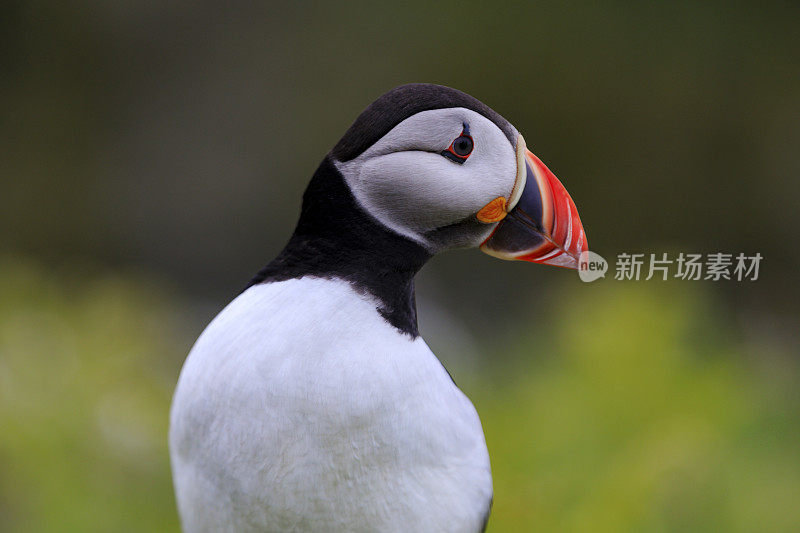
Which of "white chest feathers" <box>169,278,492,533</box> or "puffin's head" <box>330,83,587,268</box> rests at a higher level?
"puffin's head" <box>330,83,587,268</box>

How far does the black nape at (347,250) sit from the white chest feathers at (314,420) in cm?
2

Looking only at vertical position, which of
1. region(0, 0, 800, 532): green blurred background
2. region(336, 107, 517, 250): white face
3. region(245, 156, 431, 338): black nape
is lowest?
region(0, 0, 800, 532): green blurred background

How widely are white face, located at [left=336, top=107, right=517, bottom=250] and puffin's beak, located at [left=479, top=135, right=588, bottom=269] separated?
0.08 feet

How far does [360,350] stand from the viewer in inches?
30.1

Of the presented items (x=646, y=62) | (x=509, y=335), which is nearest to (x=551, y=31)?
(x=646, y=62)

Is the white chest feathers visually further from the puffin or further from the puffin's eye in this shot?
the puffin's eye

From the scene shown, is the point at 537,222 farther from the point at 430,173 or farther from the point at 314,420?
the point at 314,420

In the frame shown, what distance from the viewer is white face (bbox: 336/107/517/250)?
0.78 m

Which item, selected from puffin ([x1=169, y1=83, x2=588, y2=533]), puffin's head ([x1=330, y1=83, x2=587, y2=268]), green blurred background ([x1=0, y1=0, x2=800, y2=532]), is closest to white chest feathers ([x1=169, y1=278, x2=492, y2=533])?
puffin ([x1=169, y1=83, x2=588, y2=533])

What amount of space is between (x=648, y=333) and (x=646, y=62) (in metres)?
1.55

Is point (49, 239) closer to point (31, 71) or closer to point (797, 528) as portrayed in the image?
point (31, 71)

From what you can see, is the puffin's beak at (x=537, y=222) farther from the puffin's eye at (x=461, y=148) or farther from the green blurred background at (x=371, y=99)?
the green blurred background at (x=371, y=99)

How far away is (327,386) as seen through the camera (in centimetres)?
75

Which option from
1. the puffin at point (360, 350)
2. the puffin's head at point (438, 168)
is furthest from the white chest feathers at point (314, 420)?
the puffin's head at point (438, 168)
